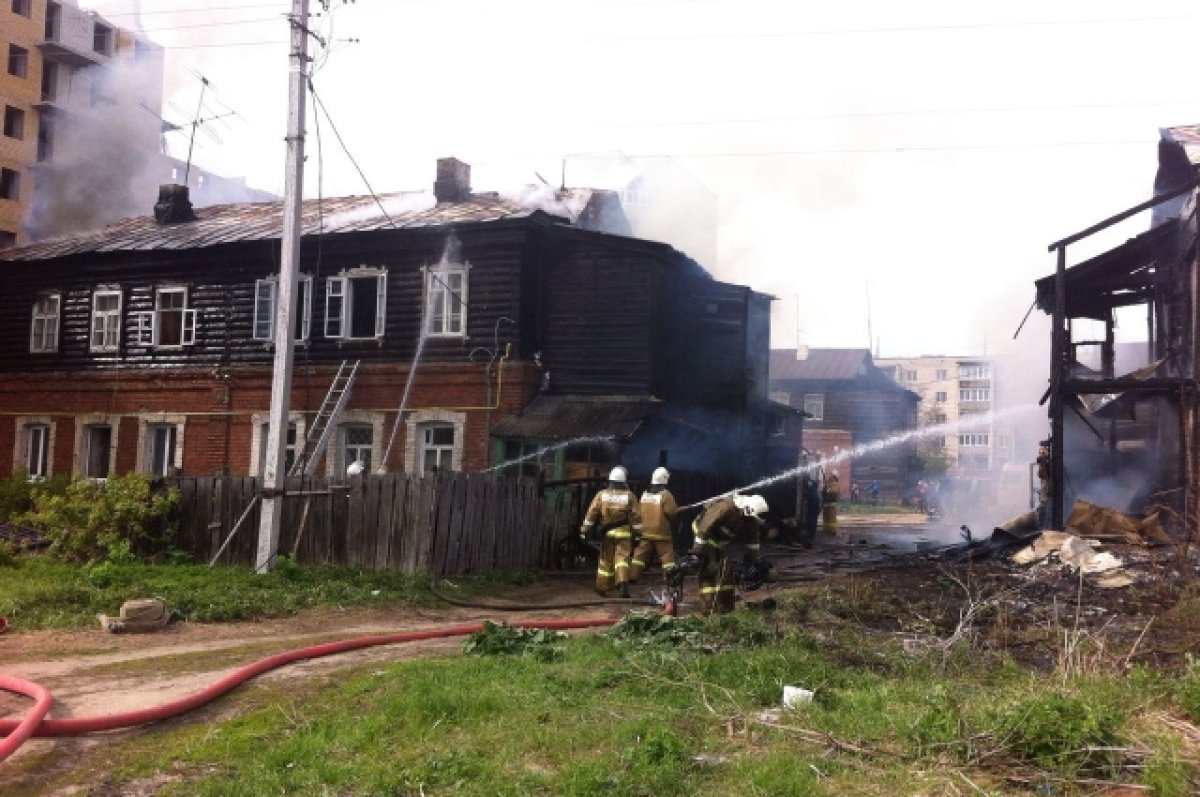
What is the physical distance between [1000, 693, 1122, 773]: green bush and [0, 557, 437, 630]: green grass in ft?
27.6

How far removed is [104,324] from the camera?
82.4 feet

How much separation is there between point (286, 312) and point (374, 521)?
3174mm

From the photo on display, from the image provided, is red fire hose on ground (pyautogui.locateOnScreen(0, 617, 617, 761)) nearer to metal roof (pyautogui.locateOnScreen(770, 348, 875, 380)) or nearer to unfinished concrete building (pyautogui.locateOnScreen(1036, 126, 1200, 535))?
unfinished concrete building (pyautogui.locateOnScreen(1036, 126, 1200, 535))

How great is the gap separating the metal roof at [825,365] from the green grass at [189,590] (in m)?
43.5

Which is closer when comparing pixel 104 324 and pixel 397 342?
pixel 397 342

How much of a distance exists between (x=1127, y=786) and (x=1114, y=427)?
1581 cm

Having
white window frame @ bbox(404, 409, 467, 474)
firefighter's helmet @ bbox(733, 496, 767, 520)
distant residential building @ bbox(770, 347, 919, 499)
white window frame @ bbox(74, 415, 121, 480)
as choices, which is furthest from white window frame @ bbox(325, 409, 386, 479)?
distant residential building @ bbox(770, 347, 919, 499)

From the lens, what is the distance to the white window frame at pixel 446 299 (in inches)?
825

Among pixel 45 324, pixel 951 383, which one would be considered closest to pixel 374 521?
pixel 45 324

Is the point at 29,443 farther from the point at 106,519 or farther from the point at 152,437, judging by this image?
the point at 106,519

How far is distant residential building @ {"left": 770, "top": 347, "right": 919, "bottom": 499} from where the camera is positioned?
5256 cm

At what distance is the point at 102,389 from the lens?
2475 centimetres

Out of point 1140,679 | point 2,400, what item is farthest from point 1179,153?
point 2,400

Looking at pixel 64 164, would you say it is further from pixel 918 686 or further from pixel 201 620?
pixel 918 686
